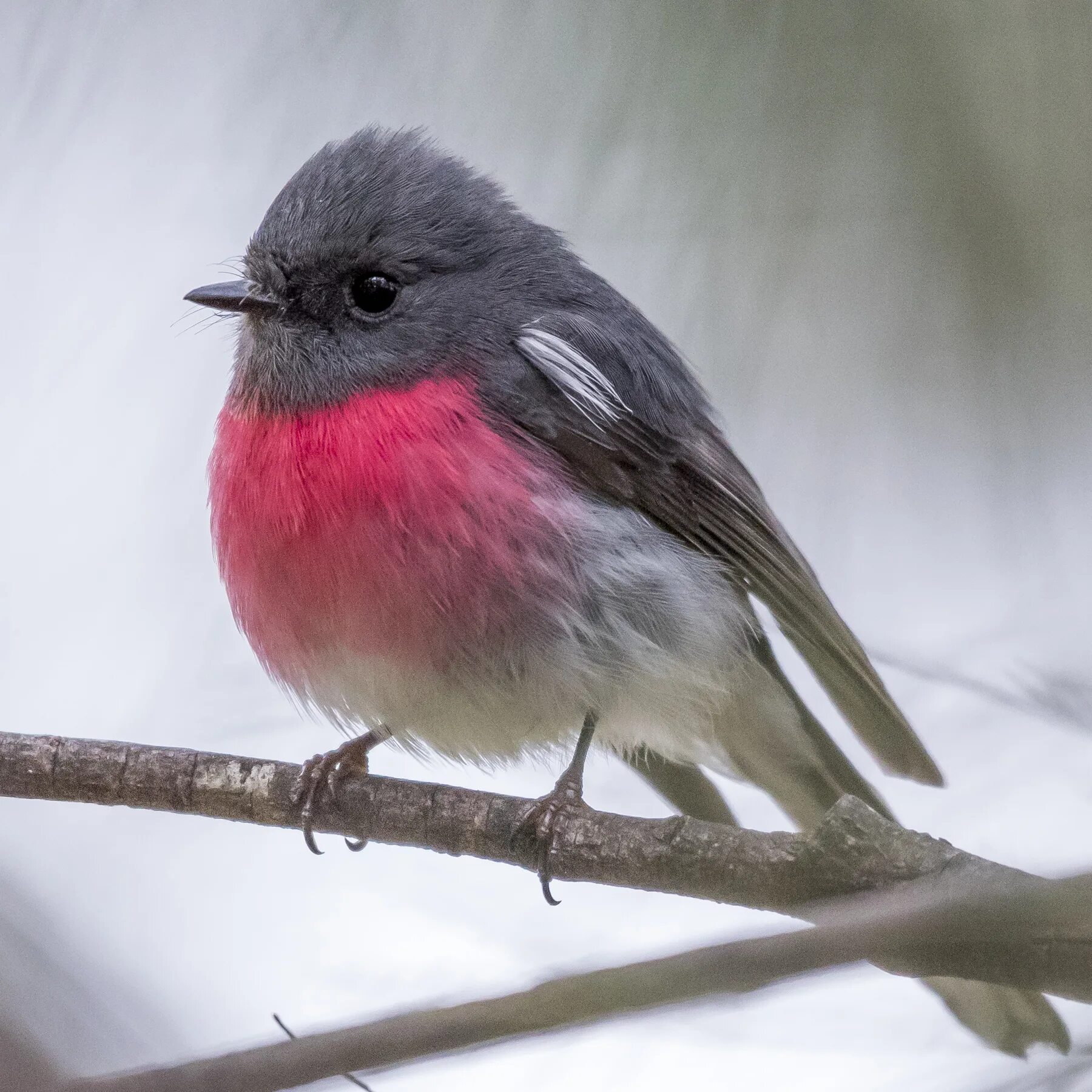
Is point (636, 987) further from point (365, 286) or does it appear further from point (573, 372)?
point (365, 286)

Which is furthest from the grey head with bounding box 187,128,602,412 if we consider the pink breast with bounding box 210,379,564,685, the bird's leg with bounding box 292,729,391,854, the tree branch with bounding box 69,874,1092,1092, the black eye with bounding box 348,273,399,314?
the tree branch with bounding box 69,874,1092,1092

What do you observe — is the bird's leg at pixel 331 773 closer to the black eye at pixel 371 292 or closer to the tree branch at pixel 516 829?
the tree branch at pixel 516 829

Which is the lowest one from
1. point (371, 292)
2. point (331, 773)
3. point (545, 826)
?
point (545, 826)

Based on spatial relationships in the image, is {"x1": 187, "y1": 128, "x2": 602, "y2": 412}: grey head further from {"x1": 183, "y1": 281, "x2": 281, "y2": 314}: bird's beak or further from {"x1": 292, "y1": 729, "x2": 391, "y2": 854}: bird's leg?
{"x1": 292, "y1": 729, "x2": 391, "y2": 854}: bird's leg

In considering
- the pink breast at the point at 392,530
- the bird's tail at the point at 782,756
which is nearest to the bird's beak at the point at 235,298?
the pink breast at the point at 392,530

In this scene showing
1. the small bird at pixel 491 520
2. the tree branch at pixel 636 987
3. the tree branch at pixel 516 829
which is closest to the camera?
the tree branch at pixel 636 987

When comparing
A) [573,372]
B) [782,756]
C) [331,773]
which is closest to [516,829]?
[331,773]
